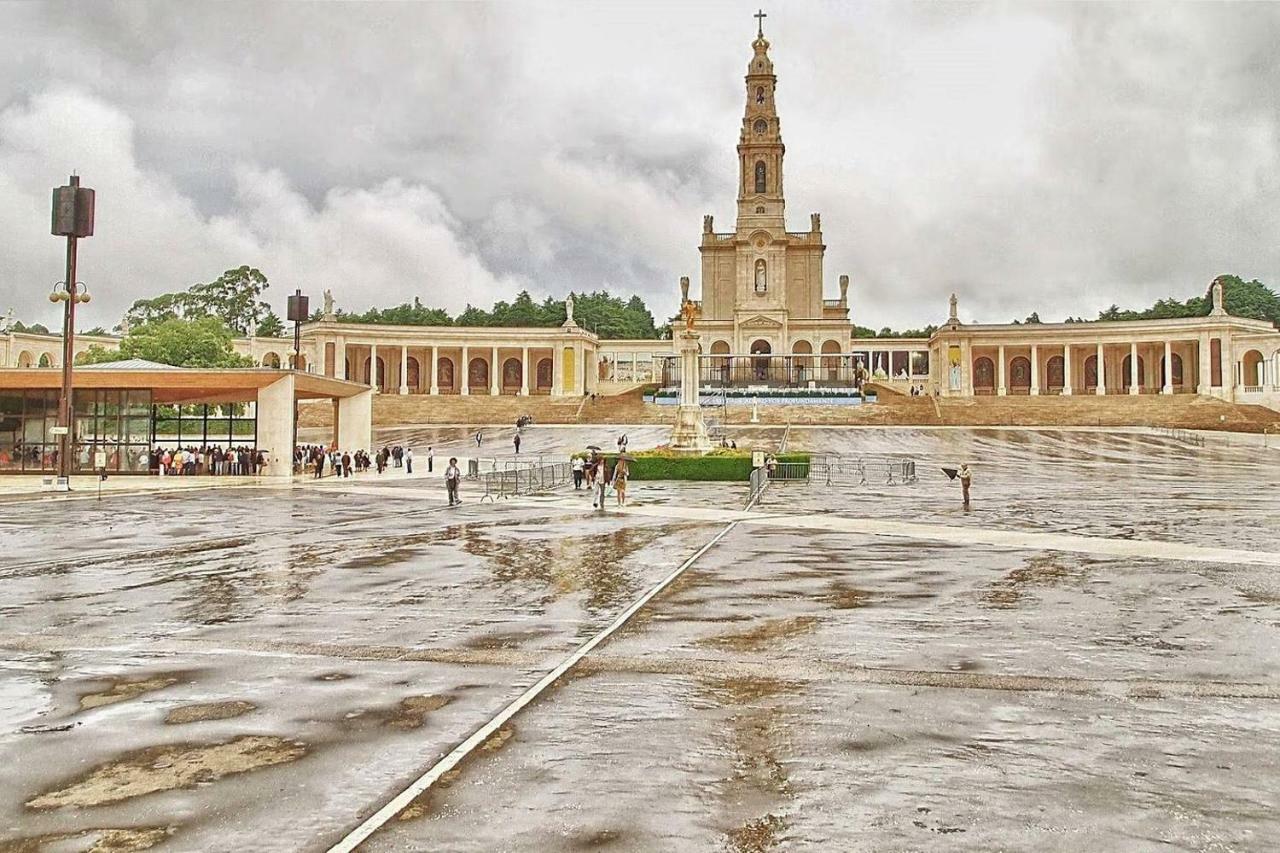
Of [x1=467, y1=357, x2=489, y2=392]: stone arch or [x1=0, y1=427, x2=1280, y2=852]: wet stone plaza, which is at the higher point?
[x1=467, y1=357, x2=489, y2=392]: stone arch

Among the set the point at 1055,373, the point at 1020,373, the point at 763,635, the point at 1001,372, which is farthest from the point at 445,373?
the point at 763,635

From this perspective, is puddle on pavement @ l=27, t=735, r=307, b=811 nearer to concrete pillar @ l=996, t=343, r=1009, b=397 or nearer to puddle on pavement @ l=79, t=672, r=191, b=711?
puddle on pavement @ l=79, t=672, r=191, b=711

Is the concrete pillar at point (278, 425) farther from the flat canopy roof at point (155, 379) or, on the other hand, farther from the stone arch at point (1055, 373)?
the stone arch at point (1055, 373)

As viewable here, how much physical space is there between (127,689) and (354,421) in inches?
1805

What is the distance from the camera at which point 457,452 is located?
5891cm

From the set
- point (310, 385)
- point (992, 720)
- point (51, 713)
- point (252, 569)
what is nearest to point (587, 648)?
point (992, 720)

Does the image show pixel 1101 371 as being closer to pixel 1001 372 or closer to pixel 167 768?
pixel 1001 372

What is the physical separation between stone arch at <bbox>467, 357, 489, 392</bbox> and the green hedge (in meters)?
78.5

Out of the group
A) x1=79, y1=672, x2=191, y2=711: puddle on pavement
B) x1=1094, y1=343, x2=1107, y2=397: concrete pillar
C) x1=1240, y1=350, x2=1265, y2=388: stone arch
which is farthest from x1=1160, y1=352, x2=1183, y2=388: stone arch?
x1=79, y1=672, x2=191, y2=711: puddle on pavement

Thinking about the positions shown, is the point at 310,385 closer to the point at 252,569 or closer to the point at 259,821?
the point at 252,569

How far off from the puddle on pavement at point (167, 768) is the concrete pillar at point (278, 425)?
37.7m

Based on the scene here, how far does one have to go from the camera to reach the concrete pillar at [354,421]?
2092 inches

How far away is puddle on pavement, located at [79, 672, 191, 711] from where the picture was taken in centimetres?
826

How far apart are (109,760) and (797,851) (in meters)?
4.59
